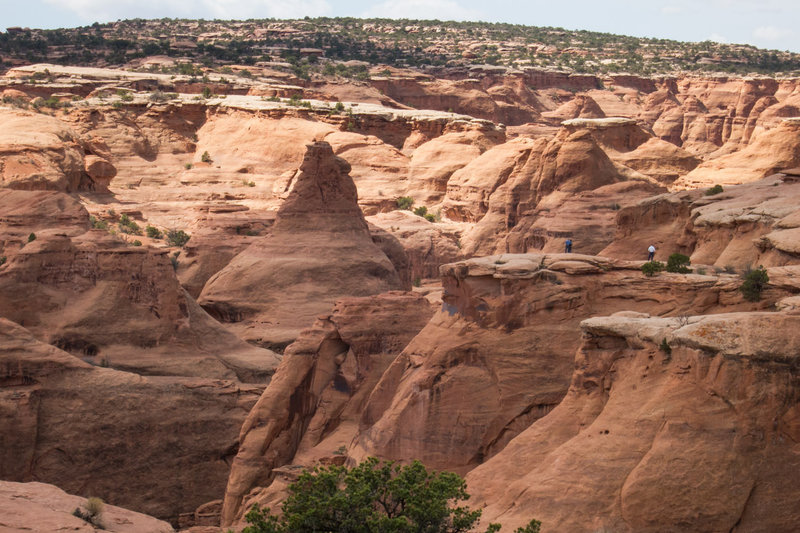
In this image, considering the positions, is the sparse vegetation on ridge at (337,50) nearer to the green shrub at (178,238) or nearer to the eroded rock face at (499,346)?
the green shrub at (178,238)

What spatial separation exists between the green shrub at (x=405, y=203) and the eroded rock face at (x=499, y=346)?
50313 mm

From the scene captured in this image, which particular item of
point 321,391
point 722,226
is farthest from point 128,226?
point 321,391

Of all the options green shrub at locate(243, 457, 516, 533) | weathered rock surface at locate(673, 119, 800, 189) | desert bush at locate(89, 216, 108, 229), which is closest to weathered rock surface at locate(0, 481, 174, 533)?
green shrub at locate(243, 457, 516, 533)

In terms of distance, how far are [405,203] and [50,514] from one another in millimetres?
55642

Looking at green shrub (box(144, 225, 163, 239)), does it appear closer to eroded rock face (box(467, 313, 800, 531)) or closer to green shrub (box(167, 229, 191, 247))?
green shrub (box(167, 229, 191, 247))

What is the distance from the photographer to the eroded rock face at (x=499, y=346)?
24.5 meters

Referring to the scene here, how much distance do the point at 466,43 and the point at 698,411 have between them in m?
175

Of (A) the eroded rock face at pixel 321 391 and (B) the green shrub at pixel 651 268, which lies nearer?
(B) the green shrub at pixel 651 268

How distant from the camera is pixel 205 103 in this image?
87875 millimetres

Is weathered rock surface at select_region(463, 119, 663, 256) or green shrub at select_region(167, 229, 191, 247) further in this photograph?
green shrub at select_region(167, 229, 191, 247)

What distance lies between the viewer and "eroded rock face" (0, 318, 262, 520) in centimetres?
3089

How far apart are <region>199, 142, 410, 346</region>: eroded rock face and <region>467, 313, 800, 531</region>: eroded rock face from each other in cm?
2383

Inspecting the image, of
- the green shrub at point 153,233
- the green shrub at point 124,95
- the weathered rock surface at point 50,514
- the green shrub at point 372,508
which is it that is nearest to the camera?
the green shrub at point 372,508

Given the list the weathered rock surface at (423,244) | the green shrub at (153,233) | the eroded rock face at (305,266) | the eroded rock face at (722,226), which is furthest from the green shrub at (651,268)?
the green shrub at (153,233)
